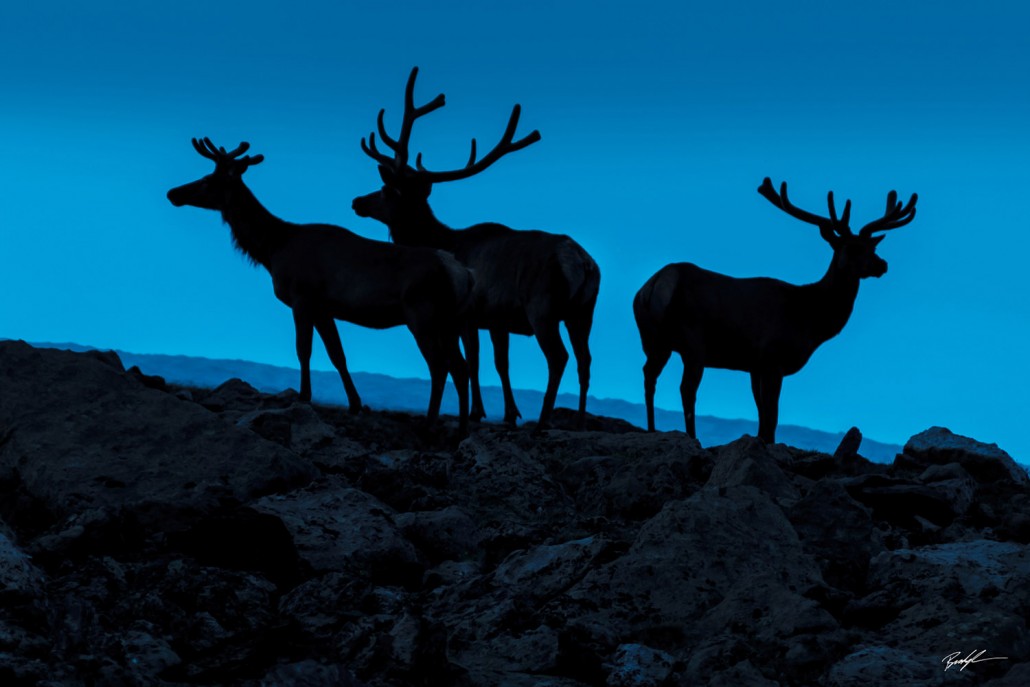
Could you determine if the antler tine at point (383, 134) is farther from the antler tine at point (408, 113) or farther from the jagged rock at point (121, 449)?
the jagged rock at point (121, 449)

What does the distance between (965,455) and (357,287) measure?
5909mm

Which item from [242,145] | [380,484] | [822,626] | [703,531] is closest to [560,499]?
[380,484]

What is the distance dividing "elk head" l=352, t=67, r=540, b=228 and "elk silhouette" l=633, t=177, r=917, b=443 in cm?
306

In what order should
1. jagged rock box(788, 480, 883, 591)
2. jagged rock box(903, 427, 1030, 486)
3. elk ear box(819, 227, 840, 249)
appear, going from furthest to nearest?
elk ear box(819, 227, 840, 249), jagged rock box(903, 427, 1030, 486), jagged rock box(788, 480, 883, 591)

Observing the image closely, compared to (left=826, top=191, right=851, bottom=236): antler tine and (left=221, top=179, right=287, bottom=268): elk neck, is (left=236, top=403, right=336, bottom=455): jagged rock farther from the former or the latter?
(left=826, top=191, right=851, bottom=236): antler tine

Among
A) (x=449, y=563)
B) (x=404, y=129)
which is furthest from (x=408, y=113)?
(x=449, y=563)

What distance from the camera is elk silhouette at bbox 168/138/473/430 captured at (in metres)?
13.7

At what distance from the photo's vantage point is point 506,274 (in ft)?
49.4

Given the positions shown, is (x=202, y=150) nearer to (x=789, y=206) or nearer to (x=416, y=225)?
(x=416, y=225)

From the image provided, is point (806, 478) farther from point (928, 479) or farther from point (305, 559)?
point (305, 559)

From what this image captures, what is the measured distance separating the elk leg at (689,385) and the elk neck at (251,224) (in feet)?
14.5

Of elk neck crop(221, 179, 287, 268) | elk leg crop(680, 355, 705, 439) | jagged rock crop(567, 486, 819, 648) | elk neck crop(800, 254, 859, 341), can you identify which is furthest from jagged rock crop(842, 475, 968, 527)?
elk neck crop(221, 179, 287, 268)
